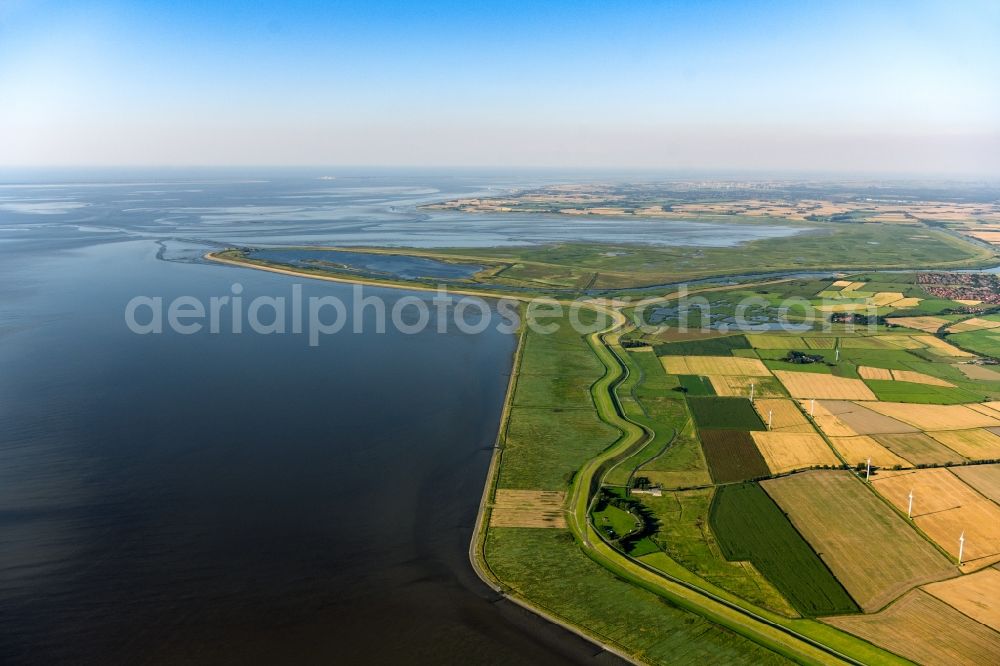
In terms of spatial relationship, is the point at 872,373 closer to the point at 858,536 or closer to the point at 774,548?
the point at 858,536

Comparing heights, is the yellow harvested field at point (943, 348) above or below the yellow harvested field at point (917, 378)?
above

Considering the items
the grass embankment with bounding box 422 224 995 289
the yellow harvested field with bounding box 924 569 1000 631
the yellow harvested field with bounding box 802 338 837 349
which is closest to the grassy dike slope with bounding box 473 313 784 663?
the yellow harvested field with bounding box 924 569 1000 631

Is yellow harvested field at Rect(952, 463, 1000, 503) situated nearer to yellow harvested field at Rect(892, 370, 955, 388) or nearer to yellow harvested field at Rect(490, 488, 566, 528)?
yellow harvested field at Rect(892, 370, 955, 388)

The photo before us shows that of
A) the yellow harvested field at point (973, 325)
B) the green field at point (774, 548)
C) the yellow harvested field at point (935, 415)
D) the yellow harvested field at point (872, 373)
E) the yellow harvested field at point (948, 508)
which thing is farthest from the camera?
the yellow harvested field at point (973, 325)

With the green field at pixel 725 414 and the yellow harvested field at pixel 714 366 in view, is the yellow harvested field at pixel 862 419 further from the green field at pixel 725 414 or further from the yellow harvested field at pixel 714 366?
the yellow harvested field at pixel 714 366

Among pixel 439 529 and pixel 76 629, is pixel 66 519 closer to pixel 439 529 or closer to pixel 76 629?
pixel 76 629

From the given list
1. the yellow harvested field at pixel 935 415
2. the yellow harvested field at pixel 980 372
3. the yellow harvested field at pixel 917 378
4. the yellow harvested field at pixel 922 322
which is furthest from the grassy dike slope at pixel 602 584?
the yellow harvested field at pixel 922 322

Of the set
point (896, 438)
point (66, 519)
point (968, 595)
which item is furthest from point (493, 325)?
point (968, 595)
